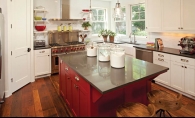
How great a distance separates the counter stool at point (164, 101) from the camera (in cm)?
149

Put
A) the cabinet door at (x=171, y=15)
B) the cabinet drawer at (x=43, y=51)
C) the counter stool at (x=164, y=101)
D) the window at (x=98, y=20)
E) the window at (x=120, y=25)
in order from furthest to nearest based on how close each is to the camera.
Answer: the window at (x=98, y=20) → the window at (x=120, y=25) → the cabinet drawer at (x=43, y=51) → the cabinet door at (x=171, y=15) → the counter stool at (x=164, y=101)

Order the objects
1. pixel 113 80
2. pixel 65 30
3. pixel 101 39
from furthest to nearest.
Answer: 1. pixel 101 39
2. pixel 65 30
3. pixel 113 80

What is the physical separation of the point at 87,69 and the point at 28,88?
7.43 feet

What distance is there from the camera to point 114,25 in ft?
19.9

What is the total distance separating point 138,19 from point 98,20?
1742 mm

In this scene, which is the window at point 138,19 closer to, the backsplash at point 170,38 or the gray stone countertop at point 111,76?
the backsplash at point 170,38

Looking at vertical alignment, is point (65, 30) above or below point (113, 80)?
above

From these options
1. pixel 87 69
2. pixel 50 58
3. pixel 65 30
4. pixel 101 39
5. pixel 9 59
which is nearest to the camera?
pixel 87 69

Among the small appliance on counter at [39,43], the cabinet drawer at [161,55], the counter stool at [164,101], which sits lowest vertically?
the counter stool at [164,101]

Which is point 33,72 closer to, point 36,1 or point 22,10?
point 22,10

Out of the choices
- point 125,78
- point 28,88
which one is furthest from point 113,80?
point 28,88

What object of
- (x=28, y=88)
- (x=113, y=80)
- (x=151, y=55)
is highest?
(x=151, y=55)

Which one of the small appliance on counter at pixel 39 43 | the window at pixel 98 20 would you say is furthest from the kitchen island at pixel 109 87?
the window at pixel 98 20

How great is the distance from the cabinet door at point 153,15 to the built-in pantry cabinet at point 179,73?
84cm
